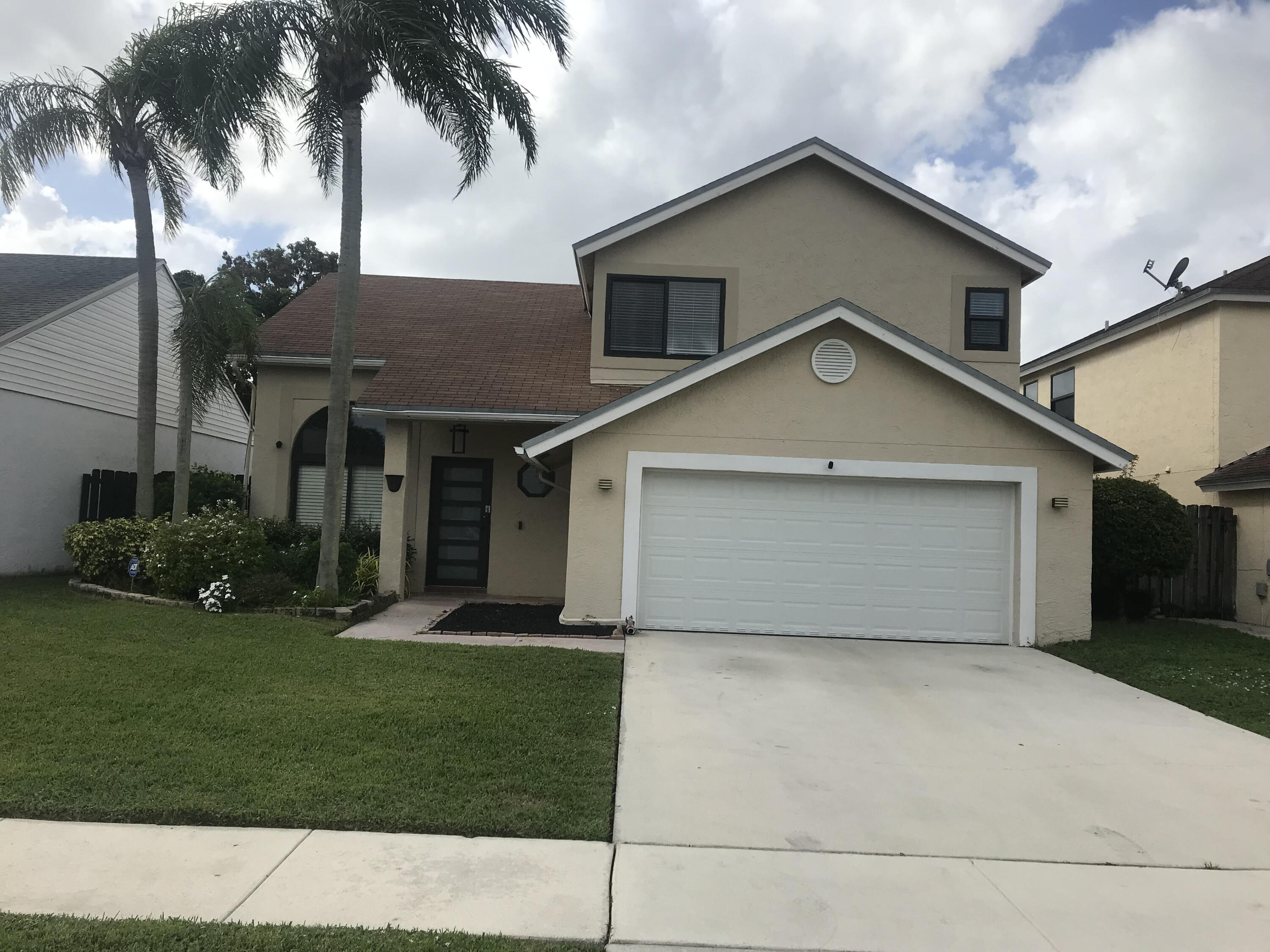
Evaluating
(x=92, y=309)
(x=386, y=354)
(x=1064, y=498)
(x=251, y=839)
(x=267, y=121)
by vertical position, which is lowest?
(x=251, y=839)

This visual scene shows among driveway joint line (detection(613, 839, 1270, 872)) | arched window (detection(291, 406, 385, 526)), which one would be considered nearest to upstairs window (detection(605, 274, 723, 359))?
arched window (detection(291, 406, 385, 526))

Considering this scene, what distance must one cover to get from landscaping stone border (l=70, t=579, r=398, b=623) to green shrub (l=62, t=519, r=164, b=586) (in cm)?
25

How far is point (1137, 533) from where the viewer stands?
37.4ft

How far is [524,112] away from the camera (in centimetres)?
1176

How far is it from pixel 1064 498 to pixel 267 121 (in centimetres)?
1254

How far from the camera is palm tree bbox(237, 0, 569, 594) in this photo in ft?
34.4

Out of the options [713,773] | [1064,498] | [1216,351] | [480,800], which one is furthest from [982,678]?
[1216,351]

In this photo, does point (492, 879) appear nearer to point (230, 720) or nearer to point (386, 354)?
point (230, 720)

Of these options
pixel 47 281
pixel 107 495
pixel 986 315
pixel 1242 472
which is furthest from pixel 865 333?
pixel 47 281

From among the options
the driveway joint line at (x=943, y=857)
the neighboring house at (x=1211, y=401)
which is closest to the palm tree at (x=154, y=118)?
the driveway joint line at (x=943, y=857)

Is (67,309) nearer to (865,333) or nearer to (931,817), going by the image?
(865,333)

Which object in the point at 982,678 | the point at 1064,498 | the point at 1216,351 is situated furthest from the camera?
the point at 1216,351

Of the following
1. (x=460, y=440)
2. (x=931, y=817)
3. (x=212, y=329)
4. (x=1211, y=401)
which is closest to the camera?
(x=931, y=817)

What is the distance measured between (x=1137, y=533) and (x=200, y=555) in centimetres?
1308
